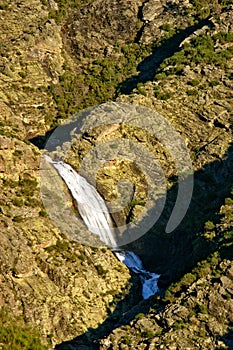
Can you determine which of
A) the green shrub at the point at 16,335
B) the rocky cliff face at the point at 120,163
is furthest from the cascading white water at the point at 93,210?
the green shrub at the point at 16,335

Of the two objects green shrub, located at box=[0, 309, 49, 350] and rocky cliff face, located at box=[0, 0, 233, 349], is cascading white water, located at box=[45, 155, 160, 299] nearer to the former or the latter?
rocky cliff face, located at box=[0, 0, 233, 349]

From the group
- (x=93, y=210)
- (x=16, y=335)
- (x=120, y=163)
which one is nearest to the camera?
(x=16, y=335)

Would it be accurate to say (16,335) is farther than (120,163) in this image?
No

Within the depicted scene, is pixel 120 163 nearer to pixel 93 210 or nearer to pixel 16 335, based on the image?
pixel 93 210

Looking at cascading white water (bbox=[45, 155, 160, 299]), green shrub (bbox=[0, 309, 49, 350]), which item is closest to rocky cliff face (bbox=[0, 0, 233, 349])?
green shrub (bbox=[0, 309, 49, 350])

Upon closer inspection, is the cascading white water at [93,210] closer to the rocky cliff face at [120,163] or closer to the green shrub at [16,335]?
the rocky cliff face at [120,163]

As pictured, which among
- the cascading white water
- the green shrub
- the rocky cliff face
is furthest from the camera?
the cascading white water

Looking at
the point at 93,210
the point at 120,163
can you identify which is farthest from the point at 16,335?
the point at 120,163
